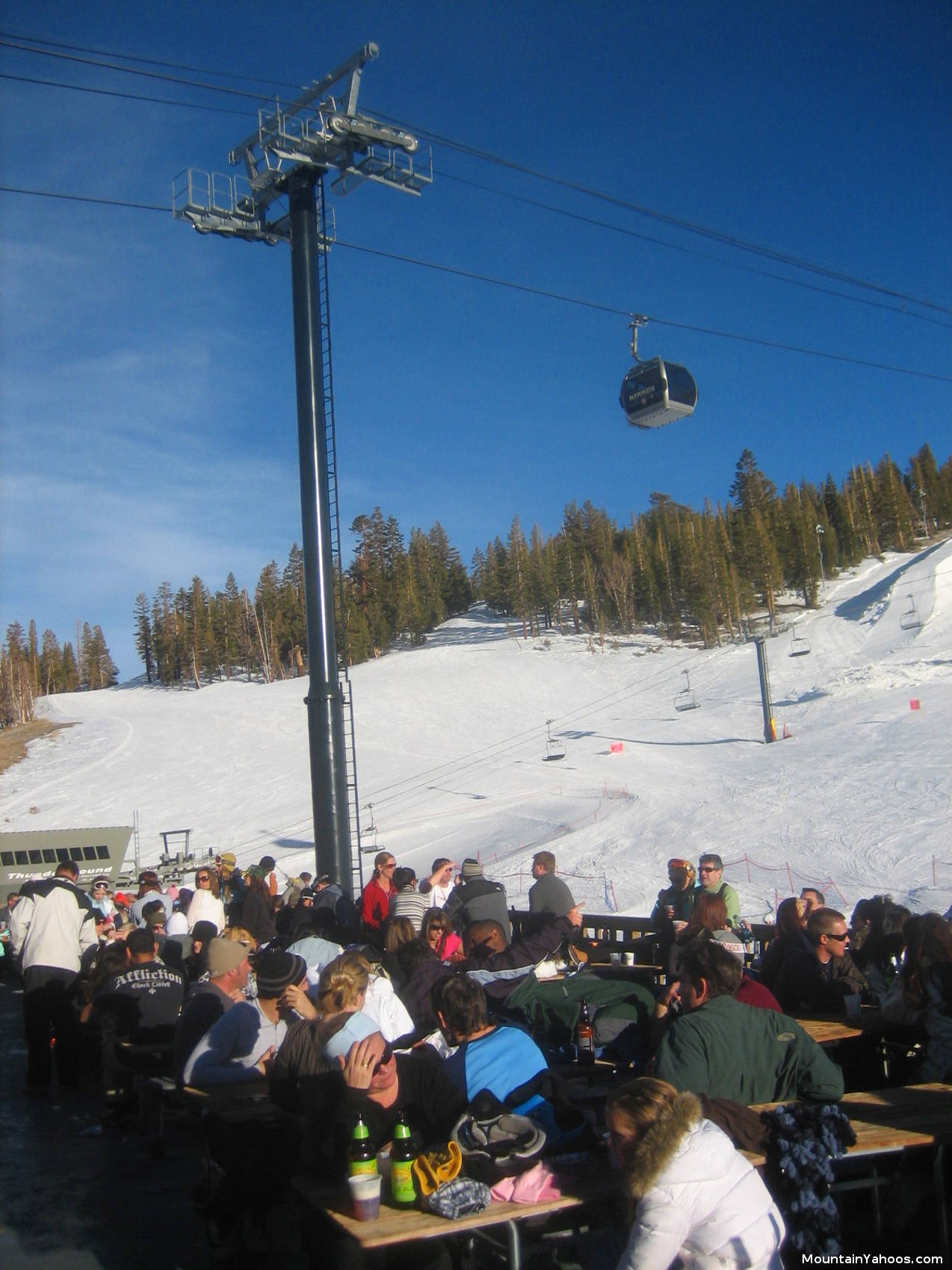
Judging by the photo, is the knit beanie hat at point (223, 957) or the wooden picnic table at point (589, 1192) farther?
the knit beanie hat at point (223, 957)

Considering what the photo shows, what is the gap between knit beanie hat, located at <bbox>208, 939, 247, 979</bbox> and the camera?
656cm

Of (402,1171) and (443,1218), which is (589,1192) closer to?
(443,1218)

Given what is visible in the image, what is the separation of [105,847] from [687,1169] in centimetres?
3058

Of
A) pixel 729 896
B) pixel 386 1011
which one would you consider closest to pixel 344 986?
pixel 386 1011

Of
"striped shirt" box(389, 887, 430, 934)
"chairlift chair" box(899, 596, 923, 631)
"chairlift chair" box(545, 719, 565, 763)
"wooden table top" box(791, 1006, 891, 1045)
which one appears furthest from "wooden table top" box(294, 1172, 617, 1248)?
"chairlift chair" box(899, 596, 923, 631)

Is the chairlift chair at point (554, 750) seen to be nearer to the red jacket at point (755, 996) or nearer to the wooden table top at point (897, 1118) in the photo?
the red jacket at point (755, 996)

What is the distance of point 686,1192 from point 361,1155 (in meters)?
1.34

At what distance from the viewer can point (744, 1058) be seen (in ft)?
14.4

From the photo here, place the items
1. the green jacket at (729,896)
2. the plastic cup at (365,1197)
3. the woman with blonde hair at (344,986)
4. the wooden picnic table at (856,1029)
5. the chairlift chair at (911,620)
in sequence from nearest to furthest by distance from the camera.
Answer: the plastic cup at (365,1197) → the woman with blonde hair at (344,986) → the wooden picnic table at (856,1029) → the green jacket at (729,896) → the chairlift chair at (911,620)

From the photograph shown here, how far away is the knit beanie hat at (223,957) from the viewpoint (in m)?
6.56

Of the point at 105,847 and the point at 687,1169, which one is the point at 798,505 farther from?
the point at 687,1169

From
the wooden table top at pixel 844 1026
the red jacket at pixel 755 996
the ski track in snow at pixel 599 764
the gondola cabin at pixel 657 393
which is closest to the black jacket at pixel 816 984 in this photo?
the wooden table top at pixel 844 1026

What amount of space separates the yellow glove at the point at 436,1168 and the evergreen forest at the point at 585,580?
83.9 meters

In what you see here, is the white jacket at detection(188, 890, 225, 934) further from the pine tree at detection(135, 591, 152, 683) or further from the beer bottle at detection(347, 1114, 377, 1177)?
the pine tree at detection(135, 591, 152, 683)
